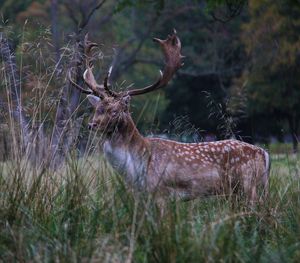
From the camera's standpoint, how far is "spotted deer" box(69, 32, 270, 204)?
29.2 ft

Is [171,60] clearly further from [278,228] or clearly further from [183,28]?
[183,28]

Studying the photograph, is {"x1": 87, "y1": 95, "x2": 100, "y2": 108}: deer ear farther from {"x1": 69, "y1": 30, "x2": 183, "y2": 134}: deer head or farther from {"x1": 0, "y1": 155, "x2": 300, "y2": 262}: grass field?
{"x1": 0, "y1": 155, "x2": 300, "y2": 262}: grass field

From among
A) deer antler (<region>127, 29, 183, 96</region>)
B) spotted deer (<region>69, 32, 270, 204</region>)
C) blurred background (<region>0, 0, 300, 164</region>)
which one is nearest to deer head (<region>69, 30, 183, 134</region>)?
spotted deer (<region>69, 32, 270, 204</region>)

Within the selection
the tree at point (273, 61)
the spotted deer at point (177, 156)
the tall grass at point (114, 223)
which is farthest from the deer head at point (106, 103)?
the tree at point (273, 61)

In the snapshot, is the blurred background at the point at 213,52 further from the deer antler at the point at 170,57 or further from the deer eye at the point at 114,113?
the deer eye at the point at 114,113

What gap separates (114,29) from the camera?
42.3 meters

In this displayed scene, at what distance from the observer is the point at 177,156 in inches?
362

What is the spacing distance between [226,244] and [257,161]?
Answer: 11.6 ft

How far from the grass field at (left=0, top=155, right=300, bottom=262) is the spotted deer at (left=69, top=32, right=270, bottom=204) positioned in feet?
3.22

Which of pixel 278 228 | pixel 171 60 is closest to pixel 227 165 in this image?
pixel 171 60

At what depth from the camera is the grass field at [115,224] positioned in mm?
5754

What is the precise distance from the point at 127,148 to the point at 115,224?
2836 mm

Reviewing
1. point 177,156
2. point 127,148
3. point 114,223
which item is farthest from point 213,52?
point 114,223

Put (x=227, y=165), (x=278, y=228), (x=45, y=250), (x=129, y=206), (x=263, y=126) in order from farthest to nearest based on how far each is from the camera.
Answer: (x=263, y=126), (x=227, y=165), (x=278, y=228), (x=129, y=206), (x=45, y=250)
